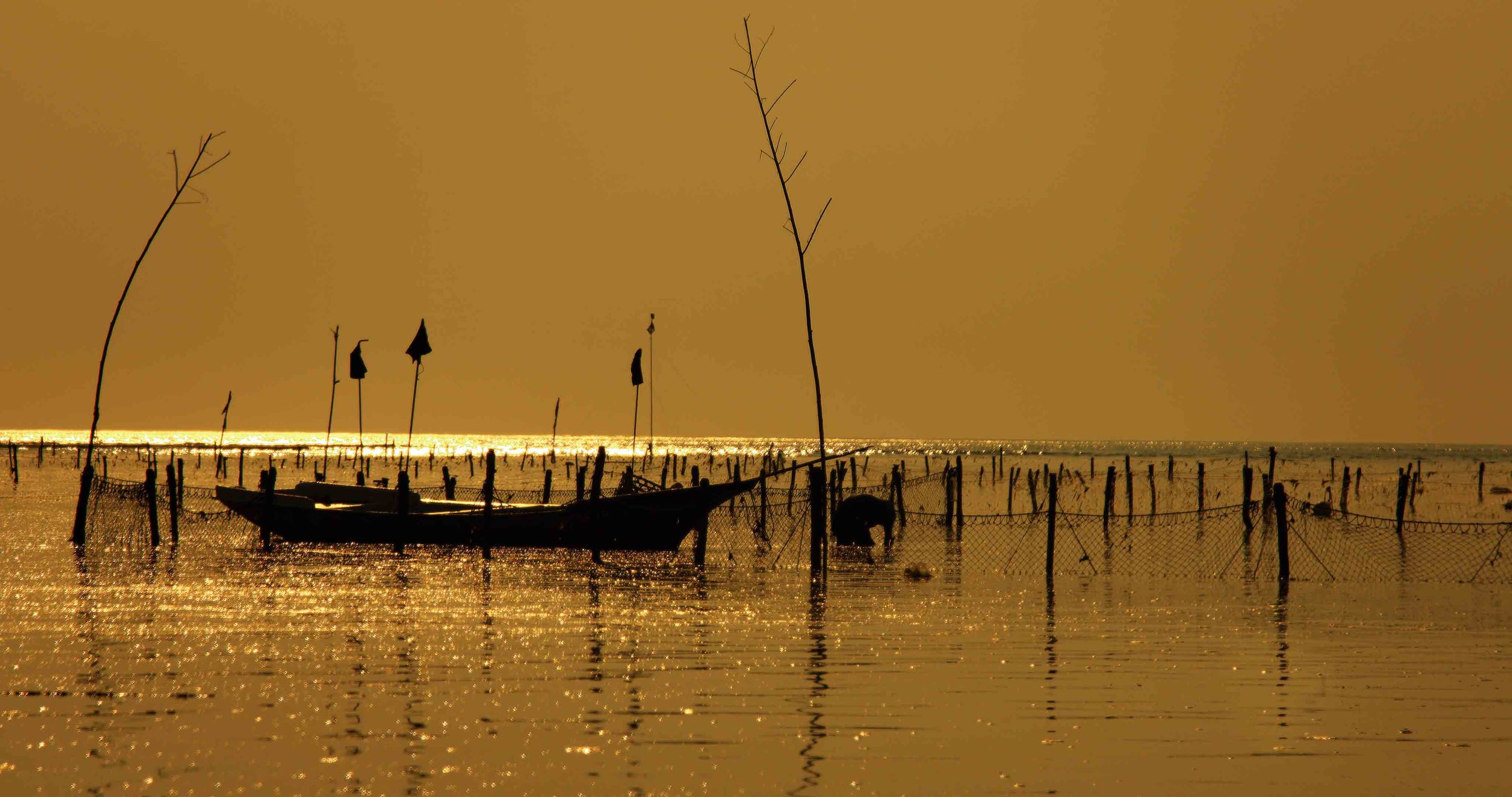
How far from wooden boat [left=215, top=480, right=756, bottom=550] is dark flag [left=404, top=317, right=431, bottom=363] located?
8.89 meters

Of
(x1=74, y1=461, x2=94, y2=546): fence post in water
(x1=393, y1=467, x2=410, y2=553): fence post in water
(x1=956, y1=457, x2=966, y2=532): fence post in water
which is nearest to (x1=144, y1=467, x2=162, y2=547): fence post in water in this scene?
(x1=74, y1=461, x2=94, y2=546): fence post in water

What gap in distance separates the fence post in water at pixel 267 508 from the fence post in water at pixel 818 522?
1080 cm

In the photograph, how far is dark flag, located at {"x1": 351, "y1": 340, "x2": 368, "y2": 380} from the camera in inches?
1777

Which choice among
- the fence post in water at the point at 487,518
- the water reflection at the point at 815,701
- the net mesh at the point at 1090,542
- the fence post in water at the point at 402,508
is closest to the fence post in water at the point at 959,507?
the net mesh at the point at 1090,542

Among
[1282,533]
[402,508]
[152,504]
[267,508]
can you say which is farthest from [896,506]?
[152,504]

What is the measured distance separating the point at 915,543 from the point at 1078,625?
15.0 m

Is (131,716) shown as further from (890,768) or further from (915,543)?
(915,543)

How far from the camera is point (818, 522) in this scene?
20.8 m

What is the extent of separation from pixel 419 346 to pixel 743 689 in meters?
27.4

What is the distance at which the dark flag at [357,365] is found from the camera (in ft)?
148

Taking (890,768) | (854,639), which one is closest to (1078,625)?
(854,639)

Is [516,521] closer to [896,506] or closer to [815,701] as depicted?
[815,701]

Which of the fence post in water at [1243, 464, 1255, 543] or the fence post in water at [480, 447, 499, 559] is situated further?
the fence post in water at [1243, 464, 1255, 543]

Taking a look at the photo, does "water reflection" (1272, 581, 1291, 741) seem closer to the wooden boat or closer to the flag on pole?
the wooden boat
